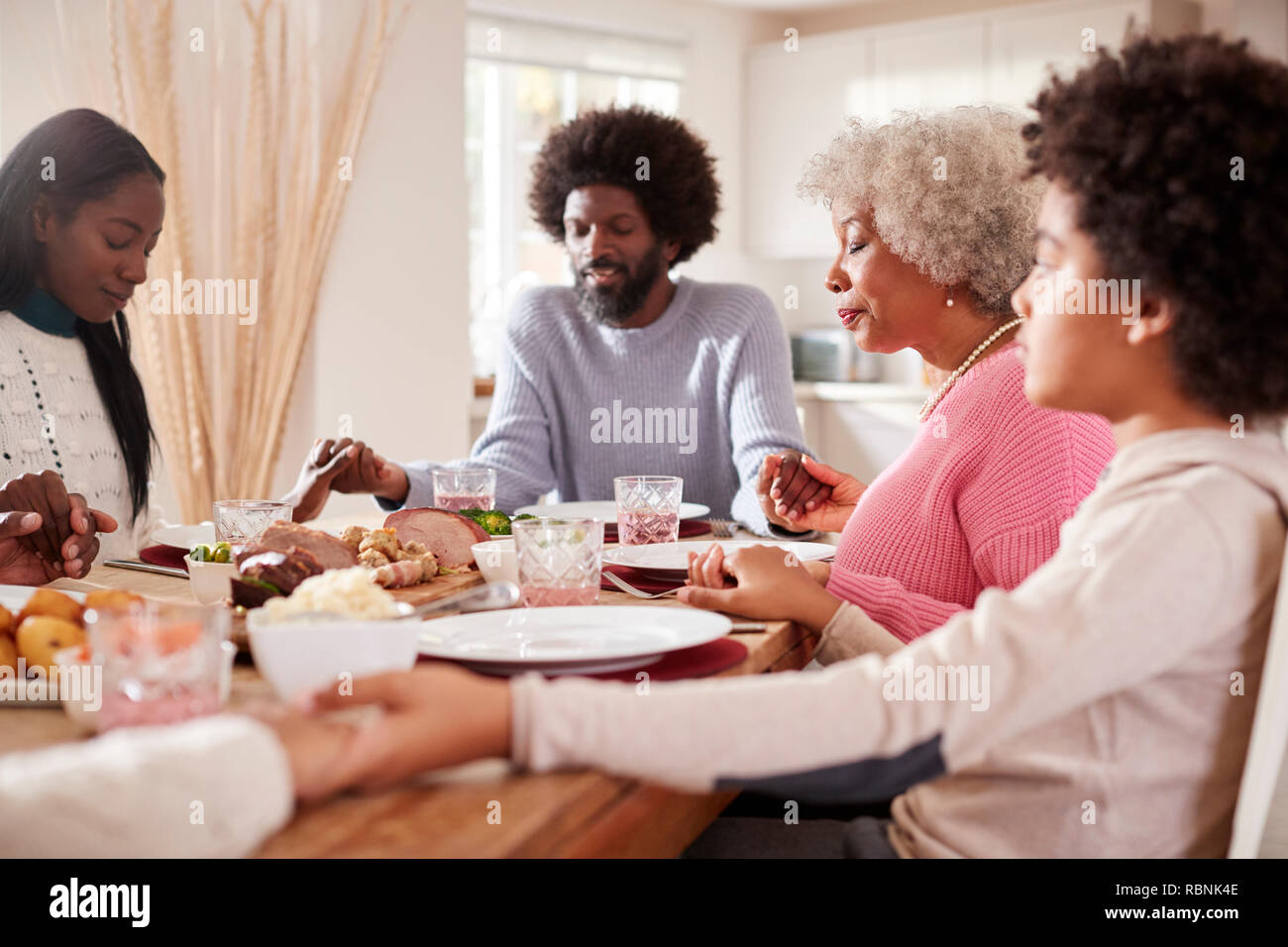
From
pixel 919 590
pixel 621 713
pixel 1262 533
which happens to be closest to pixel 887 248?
pixel 919 590

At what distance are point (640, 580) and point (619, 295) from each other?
1428mm

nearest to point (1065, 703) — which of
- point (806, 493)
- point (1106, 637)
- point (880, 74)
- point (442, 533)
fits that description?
point (1106, 637)

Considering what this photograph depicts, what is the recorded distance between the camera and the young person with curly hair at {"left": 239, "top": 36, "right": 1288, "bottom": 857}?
812 mm

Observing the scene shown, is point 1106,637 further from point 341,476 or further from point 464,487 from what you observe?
point 341,476

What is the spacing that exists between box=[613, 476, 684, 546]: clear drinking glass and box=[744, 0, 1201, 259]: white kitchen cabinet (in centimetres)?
353

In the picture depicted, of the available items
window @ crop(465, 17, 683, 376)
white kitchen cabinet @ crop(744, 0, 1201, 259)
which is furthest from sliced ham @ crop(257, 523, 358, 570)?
white kitchen cabinet @ crop(744, 0, 1201, 259)

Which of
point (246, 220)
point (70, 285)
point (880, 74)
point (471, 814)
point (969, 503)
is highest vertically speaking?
point (880, 74)

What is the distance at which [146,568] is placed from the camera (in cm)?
160

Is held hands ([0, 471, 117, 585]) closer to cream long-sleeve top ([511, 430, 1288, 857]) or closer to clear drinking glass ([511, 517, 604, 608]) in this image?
clear drinking glass ([511, 517, 604, 608])

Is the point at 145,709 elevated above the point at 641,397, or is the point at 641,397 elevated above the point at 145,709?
the point at 641,397

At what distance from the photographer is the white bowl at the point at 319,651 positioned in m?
0.88

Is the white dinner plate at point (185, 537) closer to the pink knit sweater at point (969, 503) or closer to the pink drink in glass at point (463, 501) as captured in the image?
the pink drink in glass at point (463, 501)

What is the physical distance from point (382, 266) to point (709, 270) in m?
2.66

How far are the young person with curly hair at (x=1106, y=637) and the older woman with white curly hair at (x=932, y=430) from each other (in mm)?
385
